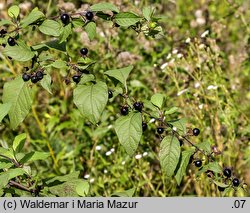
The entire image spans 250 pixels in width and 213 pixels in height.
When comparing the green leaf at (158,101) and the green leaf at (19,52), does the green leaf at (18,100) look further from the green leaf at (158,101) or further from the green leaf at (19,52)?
the green leaf at (158,101)

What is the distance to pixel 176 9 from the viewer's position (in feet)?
17.4

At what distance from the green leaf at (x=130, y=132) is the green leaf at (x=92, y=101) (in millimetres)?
83

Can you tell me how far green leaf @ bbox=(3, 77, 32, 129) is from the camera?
4.97 feet

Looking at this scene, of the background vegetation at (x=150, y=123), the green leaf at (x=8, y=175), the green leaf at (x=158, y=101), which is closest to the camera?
the green leaf at (x=8, y=175)

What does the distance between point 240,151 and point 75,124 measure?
1050 millimetres

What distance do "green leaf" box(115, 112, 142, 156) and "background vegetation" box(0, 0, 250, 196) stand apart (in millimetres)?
1355

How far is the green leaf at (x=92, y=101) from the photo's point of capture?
1451mm

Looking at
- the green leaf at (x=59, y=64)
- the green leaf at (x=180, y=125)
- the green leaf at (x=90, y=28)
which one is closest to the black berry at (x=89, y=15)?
the green leaf at (x=90, y=28)

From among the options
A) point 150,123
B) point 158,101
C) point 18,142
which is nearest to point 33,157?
point 18,142

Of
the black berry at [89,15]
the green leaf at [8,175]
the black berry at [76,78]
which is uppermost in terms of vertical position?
the black berry at [89,15]

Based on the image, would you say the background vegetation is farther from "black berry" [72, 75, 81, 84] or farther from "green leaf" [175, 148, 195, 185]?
"black berry" [72, 75, 81, 84]
